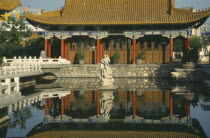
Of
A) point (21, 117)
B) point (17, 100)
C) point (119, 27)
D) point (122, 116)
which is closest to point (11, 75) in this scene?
point (17, 100)

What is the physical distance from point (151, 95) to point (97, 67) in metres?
13.9

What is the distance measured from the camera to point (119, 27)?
34.8m

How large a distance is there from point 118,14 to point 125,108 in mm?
21015

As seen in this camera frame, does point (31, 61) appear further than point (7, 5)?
No

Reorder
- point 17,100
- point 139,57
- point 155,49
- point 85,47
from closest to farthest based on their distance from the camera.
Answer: point 17,100 → point 139,57 → point 155,49 → point 85,47

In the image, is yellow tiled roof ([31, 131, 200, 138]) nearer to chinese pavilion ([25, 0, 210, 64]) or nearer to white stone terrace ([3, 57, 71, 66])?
white stone terrace ([3, 57, 71, 66])

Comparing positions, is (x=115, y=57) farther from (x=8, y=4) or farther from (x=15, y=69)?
(x=15, y=69)

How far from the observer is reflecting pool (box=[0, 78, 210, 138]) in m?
10.8

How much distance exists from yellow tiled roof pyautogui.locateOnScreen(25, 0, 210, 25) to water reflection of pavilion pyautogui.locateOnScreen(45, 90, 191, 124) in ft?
46.5

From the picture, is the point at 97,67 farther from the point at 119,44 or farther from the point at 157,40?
the point at 157,40

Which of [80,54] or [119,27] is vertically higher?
[119,27]

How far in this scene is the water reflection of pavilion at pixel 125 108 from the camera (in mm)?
13098

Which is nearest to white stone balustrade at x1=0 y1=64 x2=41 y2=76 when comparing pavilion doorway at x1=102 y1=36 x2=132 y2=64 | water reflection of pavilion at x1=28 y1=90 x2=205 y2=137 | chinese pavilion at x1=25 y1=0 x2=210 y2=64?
water reflection of pavilion at x1=28 y1=90 x2=205 y2=137

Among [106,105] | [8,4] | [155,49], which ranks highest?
[8,4]
